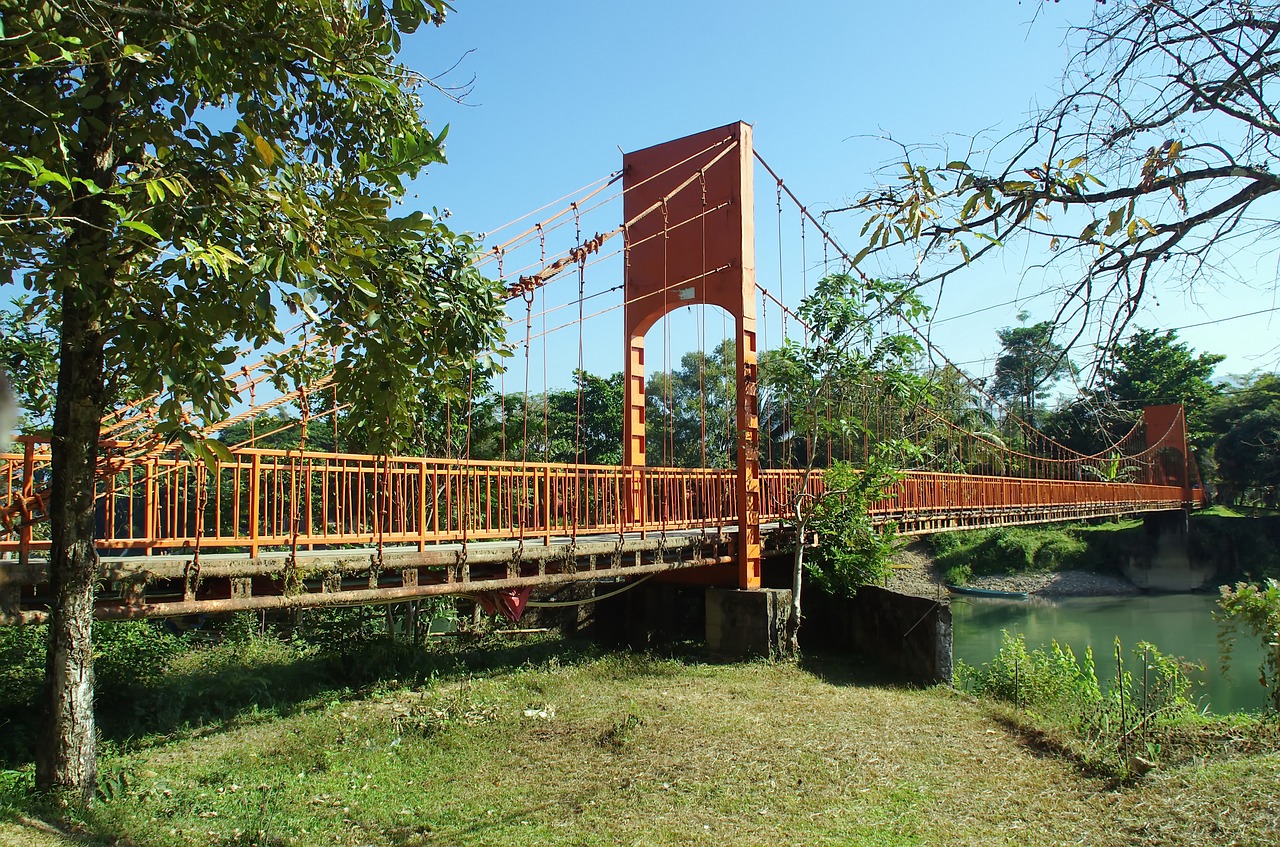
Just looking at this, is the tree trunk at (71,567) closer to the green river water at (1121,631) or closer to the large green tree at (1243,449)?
the green river water at (1121,631)

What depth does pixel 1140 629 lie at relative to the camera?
72.8ft

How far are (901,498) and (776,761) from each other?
8.75 m

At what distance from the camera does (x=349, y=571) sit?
6.09 metres

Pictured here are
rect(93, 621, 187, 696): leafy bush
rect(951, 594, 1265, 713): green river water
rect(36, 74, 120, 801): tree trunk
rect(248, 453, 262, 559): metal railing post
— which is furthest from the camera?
rect(951, 594, 1265, 713): green river water

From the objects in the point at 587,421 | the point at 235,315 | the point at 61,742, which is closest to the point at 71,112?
the point at 235,315

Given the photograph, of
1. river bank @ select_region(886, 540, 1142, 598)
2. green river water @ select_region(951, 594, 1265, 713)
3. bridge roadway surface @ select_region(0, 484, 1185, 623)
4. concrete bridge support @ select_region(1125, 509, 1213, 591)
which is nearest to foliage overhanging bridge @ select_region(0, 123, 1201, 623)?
bridge roadway surface @ select_region(0, 484, 1185, 623)

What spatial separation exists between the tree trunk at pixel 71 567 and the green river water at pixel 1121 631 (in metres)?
13.2

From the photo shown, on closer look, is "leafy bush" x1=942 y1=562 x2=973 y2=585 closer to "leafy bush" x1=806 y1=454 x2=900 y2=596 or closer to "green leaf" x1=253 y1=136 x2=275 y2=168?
"leafy bush" x1=806 y1=454 x2=900 y2=596

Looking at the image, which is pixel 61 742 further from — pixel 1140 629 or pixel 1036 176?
Result: pixel 1140 629

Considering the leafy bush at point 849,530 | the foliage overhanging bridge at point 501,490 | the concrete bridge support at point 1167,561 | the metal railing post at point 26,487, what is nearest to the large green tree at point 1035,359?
the foliage overhanging bridge at point 501,490

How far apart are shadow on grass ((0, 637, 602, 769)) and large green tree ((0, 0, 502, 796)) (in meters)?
2.23

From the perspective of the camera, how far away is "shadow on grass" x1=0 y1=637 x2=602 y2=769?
6323 mm

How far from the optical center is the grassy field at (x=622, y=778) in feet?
15.2

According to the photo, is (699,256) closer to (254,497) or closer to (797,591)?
(797,591)
